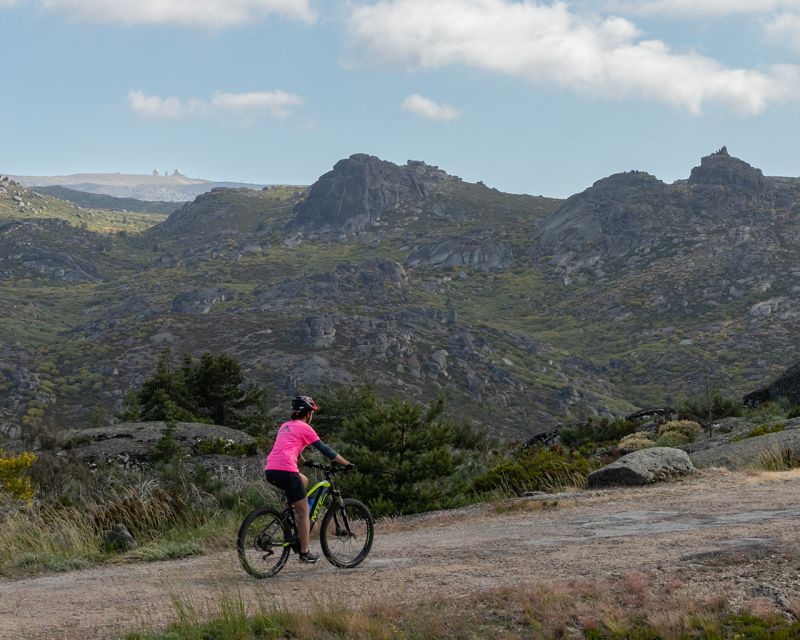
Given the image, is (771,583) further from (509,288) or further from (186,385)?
(509,288)

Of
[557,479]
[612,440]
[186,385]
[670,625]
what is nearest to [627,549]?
[670,625]

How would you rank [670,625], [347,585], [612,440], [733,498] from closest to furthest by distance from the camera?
[670,625], [347,585], [733,498], [612,440]

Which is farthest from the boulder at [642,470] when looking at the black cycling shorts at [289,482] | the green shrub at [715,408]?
the green shrub at [715,408]

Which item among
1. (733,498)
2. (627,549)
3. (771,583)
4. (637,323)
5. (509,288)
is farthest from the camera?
(509,288)

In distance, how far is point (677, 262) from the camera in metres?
149

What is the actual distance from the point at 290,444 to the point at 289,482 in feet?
1.31

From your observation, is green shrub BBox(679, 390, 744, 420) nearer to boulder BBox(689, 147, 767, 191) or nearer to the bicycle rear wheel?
the bicycle rear wheel

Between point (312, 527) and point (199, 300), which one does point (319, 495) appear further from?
point (199, 300)

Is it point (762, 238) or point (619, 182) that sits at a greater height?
point (619, 182)

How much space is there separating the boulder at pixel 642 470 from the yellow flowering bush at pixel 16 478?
10330mm

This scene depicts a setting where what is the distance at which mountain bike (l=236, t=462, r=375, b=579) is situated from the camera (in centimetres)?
851

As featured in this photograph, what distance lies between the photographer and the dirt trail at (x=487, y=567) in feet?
22.7

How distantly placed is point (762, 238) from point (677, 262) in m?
15.5

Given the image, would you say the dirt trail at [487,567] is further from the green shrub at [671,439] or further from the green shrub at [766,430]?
the green shrub at [671,439]
